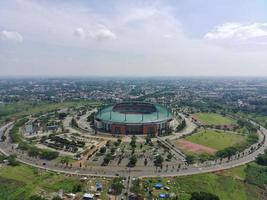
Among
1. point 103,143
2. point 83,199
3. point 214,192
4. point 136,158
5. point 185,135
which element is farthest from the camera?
point 185,135

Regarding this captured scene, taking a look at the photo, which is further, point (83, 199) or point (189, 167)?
point (189, 167)

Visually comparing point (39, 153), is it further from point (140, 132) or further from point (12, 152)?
point (140, 132)

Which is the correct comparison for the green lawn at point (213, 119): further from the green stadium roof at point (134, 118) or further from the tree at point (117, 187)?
the tree at point (117, 187)

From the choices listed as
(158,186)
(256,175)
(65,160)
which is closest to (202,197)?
(158,186)

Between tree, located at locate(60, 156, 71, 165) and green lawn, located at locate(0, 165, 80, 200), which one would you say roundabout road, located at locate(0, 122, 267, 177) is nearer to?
tree, located at locate(60, 156, 71, 165)

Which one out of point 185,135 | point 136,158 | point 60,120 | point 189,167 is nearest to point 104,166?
point 136,158

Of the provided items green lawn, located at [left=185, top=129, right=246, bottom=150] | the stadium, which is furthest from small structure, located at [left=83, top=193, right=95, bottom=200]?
the stadium

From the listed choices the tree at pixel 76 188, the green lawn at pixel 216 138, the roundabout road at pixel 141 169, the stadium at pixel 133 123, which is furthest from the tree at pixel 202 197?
the stadium at pixel 133 123
